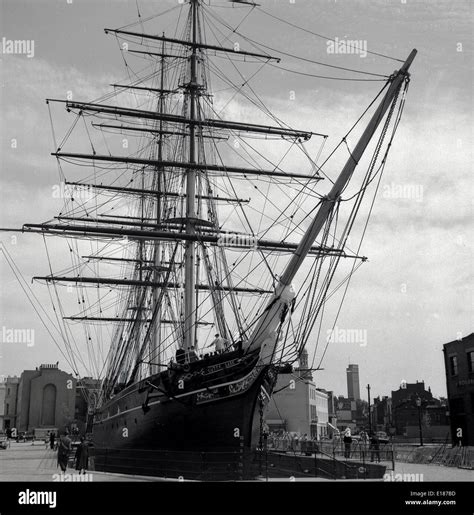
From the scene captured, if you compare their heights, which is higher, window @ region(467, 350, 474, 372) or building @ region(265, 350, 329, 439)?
window @ region(467, 350, 474, 372)

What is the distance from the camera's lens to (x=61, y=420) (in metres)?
83.5

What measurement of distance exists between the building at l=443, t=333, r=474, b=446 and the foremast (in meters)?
18.8

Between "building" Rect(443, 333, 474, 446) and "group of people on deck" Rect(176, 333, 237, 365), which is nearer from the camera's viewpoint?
"group of people on deck" Rect(176, 333, 237, 365)

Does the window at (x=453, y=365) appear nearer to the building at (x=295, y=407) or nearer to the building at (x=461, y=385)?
the building at (x=461, y=385)

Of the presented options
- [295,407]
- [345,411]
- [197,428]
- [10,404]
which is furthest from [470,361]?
[345,411]

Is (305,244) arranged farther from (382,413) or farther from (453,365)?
(382,413)

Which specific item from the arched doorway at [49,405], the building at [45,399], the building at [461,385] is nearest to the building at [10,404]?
the building at [45,399]

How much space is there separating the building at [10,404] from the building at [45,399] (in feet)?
6.87

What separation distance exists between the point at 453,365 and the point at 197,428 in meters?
22.6

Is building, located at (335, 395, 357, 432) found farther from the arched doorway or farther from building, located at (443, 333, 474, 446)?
building, located at (443, 333, 474, 446)

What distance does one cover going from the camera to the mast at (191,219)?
2762 centimetres

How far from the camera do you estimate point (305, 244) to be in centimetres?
2084

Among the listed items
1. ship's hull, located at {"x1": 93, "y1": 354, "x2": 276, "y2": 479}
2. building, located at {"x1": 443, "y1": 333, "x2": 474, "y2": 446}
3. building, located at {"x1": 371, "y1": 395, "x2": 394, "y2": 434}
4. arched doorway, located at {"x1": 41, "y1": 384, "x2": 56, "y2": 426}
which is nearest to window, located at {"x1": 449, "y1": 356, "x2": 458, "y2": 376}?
building, located at {"x1": 443, "y1": 333, "x2": 474, "y2": 446}

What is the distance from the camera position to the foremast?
19109 millimetres
